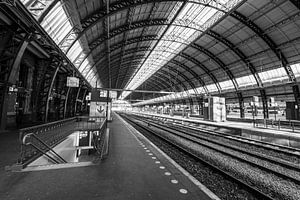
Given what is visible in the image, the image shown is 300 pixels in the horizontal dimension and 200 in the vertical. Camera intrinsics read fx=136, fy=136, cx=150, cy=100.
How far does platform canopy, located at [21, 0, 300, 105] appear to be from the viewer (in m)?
12.8

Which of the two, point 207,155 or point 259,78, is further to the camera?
point 259,78

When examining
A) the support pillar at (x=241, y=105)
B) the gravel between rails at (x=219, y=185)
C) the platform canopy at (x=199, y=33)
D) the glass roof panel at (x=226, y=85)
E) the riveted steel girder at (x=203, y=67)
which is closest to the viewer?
the gravel between rails at (x=219, y=185)

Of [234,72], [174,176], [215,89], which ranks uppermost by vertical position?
[234,72]

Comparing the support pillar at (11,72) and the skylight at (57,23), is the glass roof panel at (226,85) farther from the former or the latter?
the support pillar at (11,72)

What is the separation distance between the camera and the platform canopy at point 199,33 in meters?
12.8

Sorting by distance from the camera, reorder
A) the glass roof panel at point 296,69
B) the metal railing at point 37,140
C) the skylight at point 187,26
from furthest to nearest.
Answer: the glass roof panel at point 296,69
the skylight at point 187,26
the metal railing at point 37,140

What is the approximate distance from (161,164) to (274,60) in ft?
85.1

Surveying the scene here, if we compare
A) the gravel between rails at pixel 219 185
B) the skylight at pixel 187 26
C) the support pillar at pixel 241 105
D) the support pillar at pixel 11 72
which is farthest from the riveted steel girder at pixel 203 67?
the gravel between rails at pixel 219 185

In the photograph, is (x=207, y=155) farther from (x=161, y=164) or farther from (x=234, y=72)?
(x=234, y=72)

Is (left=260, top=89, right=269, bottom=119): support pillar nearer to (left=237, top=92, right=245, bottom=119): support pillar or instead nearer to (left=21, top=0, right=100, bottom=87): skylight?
(left=237, top=92, right=245, bottom=119): support pillar

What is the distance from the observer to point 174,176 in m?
4.20

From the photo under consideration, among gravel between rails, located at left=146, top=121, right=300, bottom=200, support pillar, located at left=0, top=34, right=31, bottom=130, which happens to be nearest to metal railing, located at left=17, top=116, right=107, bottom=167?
support pillar, located at left=0, top=34, right=31, bottom=130

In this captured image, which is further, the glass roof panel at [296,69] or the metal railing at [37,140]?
the glass roof panel at [296,69]

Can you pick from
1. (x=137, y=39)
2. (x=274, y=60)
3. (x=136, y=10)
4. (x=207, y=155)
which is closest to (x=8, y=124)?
(x=207, y=155)
